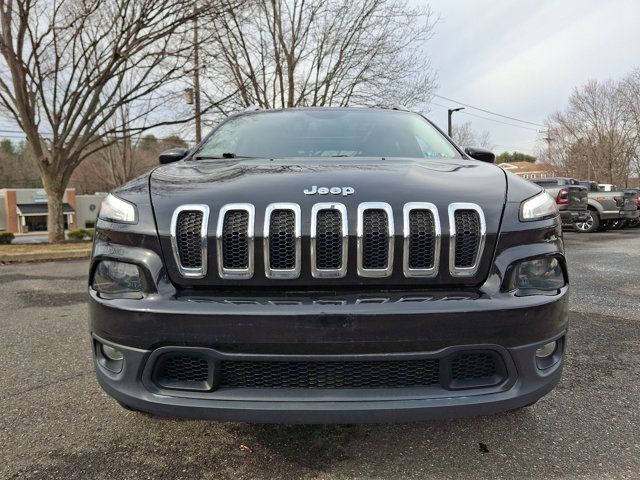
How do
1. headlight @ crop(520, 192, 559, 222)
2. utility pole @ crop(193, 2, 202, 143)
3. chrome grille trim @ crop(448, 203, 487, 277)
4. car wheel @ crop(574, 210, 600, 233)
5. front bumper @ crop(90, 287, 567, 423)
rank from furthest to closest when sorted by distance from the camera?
car wheel @ crop(574, 210, 600, 233) < utility pole @ crop(193, 2, 202, 143) < headlight @ crop(520, 192, 559, 222) < chrome grille trim @ crop(448, 203, 487, 277) < front bumper @ crop(90, 287, 567, 423)

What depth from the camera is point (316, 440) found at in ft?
6.81

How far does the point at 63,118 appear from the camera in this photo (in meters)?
12.1

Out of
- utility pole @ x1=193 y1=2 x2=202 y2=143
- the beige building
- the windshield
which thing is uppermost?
utility pole @ x1=193 y1=2 x2=202 y2=143

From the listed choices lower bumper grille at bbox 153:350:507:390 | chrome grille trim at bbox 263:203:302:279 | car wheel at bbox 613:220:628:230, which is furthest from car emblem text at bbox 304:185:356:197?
car wheel at bbox 613:220:628:230

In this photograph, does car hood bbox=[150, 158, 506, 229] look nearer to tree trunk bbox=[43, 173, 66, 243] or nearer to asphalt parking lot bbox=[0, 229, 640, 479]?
asphalt parking lot bbox=[0, 229, 640, 479]

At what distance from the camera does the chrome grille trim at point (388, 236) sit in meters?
1.67

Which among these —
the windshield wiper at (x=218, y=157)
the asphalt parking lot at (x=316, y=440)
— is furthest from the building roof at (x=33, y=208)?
the asphalt parking lot at (x=316, y=440)

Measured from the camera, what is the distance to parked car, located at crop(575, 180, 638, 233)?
44.8 feet

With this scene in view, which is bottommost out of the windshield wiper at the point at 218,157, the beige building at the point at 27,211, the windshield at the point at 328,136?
the beige building at the point at 27,211

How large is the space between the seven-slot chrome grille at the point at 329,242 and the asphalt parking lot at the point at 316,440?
82 cm

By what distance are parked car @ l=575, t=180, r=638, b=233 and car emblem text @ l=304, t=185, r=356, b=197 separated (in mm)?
14028

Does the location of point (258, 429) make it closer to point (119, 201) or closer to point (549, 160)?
point (119, 201)

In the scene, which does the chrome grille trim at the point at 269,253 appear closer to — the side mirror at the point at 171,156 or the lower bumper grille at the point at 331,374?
the lower bumper grille at the point at 331,374

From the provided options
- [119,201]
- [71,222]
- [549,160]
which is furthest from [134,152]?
[549,160]
